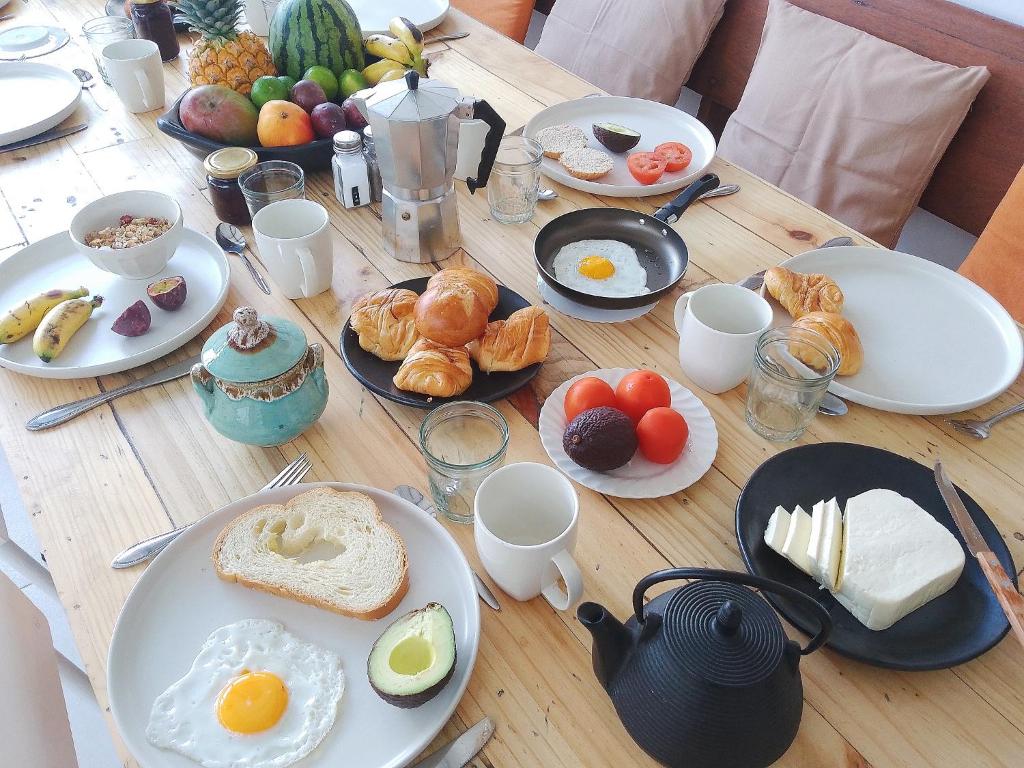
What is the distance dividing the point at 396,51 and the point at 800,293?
1053 mm

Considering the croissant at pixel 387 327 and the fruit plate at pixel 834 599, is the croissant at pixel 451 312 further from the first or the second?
the fruit plate at pixel 834 599

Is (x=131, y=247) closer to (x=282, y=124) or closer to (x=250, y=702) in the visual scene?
(x=282, y=124)

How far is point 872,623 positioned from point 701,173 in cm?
98

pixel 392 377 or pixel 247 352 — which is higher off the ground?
pixel 247 352

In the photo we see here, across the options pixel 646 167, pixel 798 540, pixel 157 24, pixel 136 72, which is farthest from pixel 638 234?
pixel 157 24

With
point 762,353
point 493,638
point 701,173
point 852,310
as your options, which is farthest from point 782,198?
point 493,638

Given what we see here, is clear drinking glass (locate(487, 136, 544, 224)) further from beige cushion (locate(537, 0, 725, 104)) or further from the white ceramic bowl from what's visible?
beige cushion (locate(537, 0, 725, 104))

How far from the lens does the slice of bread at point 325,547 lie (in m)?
0.75

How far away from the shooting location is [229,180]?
1277 mm

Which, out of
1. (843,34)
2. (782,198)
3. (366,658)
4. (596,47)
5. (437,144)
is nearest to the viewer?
(366,658)

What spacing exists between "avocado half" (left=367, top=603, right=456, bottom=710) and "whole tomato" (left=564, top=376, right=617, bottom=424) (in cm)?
33

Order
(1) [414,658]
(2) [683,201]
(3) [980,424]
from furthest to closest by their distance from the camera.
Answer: (2) [683,201]
(3) [980,424]
(1) [414,658]

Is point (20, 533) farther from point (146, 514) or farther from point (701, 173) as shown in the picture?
point (701, 173)

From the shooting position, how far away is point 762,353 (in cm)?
96
